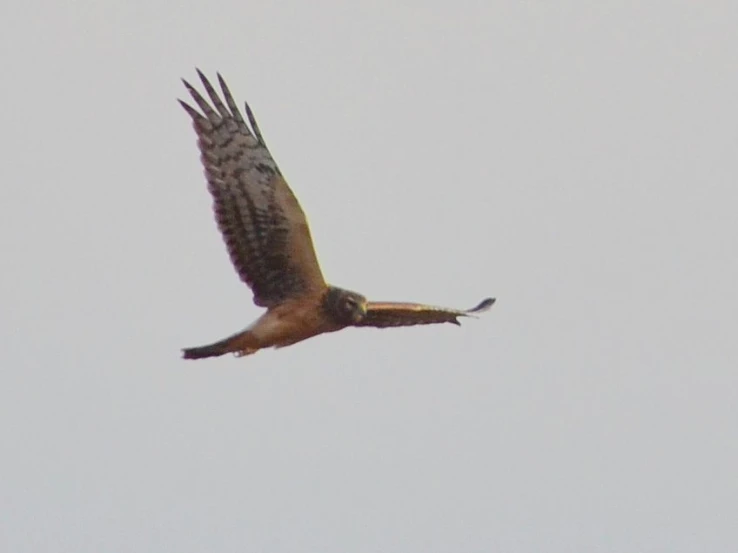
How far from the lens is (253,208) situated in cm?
802

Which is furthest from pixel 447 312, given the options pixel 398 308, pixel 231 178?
pixel 231 178

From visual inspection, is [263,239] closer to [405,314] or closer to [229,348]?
[229,348]

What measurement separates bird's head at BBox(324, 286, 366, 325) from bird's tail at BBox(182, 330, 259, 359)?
1.77 feet

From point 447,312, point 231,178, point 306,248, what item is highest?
point 231,178

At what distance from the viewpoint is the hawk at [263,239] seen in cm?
788

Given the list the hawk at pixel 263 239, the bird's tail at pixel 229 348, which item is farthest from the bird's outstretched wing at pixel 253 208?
the bird's tail at pixel 229 348

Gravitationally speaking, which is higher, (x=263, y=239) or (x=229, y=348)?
(x=263, y=239)

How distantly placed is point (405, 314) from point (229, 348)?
1.33 m

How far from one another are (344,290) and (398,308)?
0.51 meters

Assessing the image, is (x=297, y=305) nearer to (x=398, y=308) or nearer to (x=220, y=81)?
(x=398, y=308)

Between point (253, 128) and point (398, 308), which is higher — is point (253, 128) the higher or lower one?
the higher one

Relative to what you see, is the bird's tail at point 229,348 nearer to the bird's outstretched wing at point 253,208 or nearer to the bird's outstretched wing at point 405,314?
the bird's outstretched wing at point 253,208

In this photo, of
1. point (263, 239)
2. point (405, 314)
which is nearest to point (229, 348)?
point (263, 239)

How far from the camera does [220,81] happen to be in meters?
8.05
